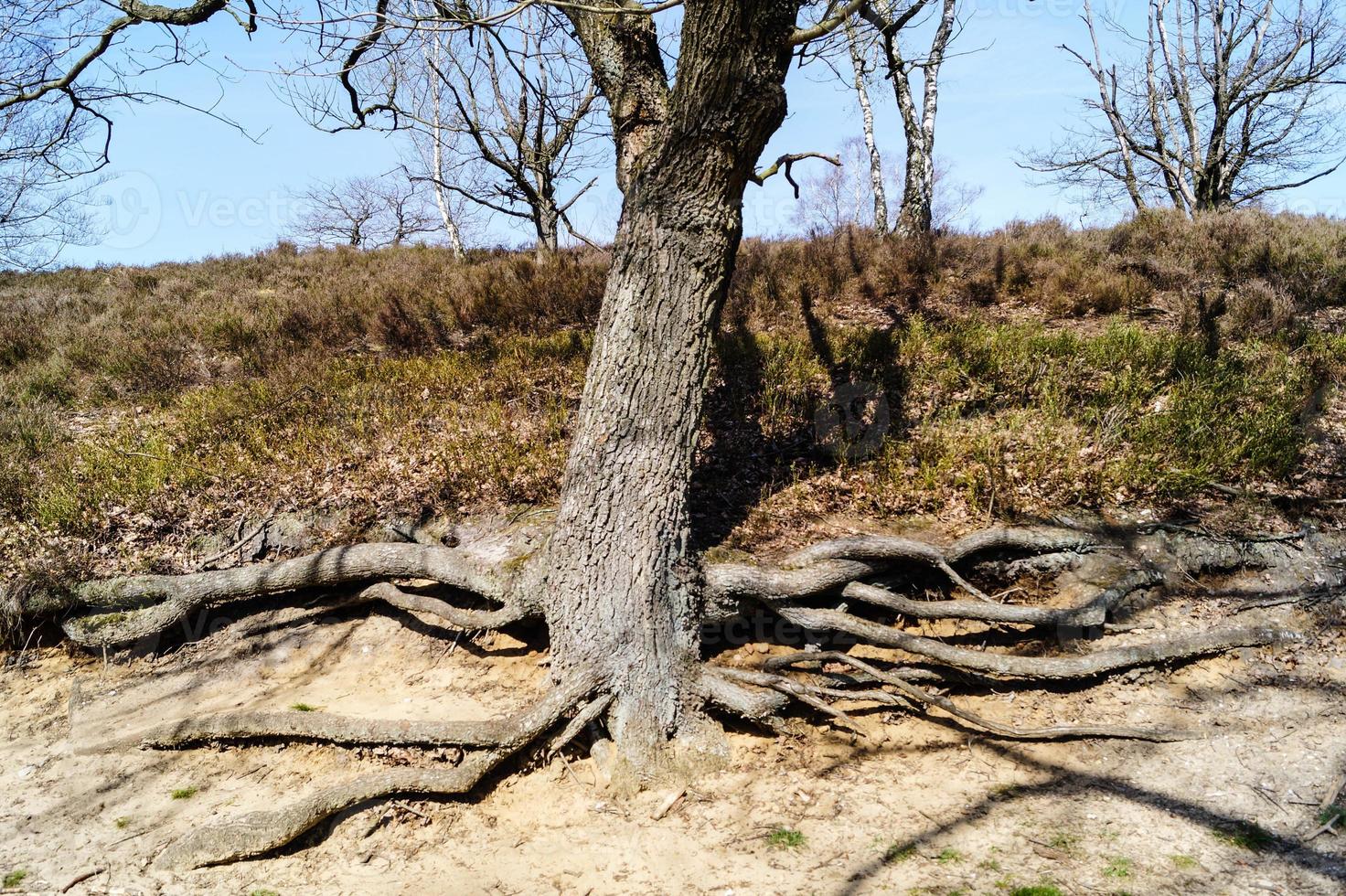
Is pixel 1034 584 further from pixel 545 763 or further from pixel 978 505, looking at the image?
pixel 545 763

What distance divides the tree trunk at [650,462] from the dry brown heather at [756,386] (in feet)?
3.45

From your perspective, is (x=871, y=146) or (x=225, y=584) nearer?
(x=225, y=584)

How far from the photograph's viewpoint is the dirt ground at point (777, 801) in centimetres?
322

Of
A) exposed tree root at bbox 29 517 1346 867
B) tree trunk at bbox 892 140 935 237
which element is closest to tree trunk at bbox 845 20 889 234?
tree trunk at bbox 892 140 935 237

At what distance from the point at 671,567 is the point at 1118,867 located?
2.64 m

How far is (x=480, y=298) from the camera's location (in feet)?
31.1

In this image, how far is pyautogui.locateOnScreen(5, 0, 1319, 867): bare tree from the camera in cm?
382

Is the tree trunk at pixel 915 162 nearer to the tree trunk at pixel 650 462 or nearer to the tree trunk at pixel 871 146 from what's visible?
the tree trunk at pixel 871 146

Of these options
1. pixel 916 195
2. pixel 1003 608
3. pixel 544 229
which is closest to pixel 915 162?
pixel 916 195

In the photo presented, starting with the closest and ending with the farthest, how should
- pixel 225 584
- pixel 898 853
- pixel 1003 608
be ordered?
pixel 898 853 → pixel 1003 608 → pixel 225 584

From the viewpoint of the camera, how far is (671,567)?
14.2 ft

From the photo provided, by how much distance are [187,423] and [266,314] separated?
11.1ft

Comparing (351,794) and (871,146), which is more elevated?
(871,146)

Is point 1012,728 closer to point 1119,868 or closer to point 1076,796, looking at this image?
point 1076,796
